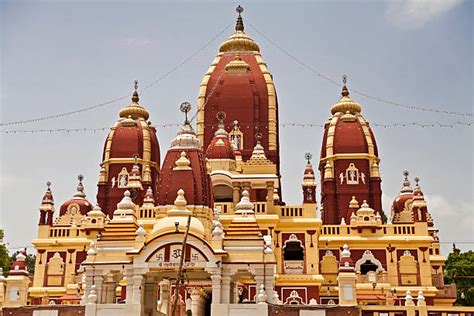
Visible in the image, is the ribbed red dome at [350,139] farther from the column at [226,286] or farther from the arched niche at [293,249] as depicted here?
the column at [226,286]

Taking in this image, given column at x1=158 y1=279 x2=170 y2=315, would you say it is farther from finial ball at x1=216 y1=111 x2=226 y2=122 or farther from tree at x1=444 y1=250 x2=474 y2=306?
tree at x1=444 y1=250 x2=474 y2=306

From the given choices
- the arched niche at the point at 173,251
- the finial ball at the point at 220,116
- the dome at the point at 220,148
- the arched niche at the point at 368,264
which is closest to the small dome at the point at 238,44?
the finial ball at the point at 220,116

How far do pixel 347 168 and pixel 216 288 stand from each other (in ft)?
62.0

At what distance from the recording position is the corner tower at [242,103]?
109 feet

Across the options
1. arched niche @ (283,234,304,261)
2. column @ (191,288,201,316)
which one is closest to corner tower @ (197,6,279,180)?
arched niche @ (283,234,304,261)

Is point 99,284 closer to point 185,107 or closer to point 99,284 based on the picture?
point 99,284

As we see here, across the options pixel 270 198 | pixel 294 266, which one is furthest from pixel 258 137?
pixel 294 266

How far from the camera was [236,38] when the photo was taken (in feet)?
124

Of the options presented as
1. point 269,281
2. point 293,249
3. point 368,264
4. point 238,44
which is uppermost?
point 238,44

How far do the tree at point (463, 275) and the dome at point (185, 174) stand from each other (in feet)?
82.0

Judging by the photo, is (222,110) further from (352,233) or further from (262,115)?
(352,233)

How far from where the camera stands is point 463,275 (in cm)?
4128

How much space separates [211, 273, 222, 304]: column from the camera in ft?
58.3

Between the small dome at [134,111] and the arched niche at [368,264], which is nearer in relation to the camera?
the arched niche at [368,264]
